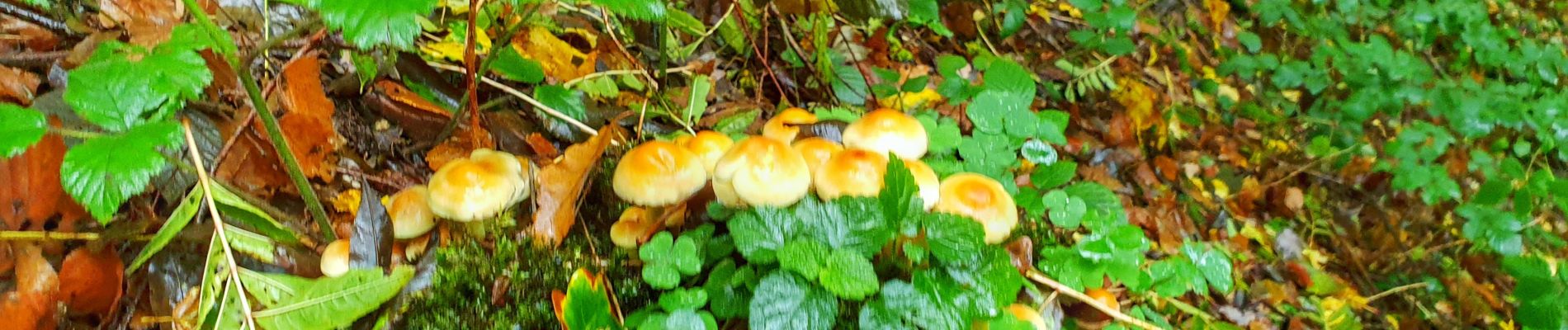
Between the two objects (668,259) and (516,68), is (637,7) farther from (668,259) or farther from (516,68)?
(516,68)

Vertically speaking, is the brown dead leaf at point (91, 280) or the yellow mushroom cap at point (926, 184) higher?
the brown dead leaf at point (91, 280)

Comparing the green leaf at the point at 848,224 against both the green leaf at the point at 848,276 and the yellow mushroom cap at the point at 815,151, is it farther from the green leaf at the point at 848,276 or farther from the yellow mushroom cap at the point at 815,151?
the yellow mushroom cap at the point at 815,151

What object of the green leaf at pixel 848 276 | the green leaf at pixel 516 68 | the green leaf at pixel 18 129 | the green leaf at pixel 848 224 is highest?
the green leaf at pixel 18 129

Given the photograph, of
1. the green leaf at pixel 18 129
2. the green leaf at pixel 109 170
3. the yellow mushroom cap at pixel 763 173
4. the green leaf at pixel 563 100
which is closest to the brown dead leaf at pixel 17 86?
the green leaf at pixel 18 129

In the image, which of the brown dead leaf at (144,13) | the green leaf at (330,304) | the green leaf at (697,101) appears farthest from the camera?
the green leaf at (697,101)

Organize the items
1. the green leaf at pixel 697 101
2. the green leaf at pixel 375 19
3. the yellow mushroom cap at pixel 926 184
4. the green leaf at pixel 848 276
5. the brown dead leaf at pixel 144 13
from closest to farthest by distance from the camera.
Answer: the green leaf at pixel 375 19 < the green leaf at pixel 848 276 < the yellow mushroom cap at pixel 926 184 < the brown dead leaf at pixel 144 13 < the green leaf at pixel 697 101

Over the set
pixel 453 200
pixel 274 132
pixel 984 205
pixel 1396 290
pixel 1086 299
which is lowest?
pixel 1396 290

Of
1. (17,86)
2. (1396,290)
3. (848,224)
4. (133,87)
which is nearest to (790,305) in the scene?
(848,224)

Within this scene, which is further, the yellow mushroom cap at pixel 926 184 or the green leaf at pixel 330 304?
the yellow mushroom cap at pixel 926 184
